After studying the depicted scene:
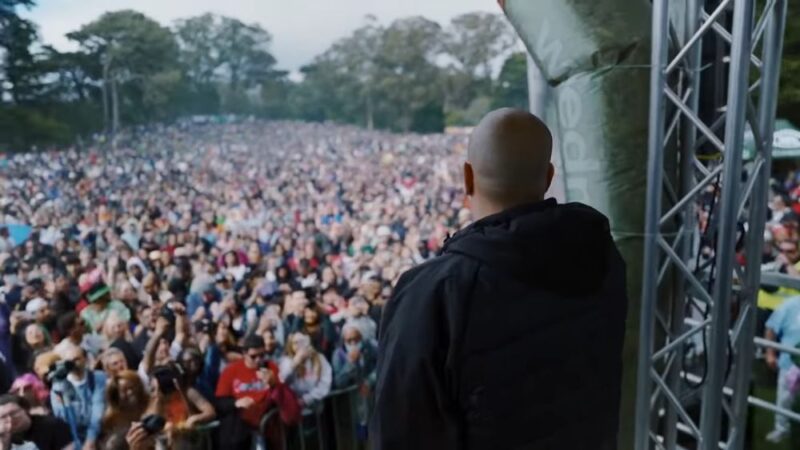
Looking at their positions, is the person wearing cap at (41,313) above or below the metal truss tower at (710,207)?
below

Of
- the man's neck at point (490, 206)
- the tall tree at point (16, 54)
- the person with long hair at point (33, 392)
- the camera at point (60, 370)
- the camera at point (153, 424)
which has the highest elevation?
the tall tree at point (16, 54)

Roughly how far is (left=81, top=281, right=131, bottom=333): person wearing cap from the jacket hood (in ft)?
11.1

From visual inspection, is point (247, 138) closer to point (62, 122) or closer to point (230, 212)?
point (230, 212)

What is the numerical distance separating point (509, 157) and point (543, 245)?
0.43 ft

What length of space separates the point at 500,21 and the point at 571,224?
559cm

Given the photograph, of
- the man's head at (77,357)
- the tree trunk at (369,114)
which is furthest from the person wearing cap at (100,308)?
the tree trunk at (369,114)

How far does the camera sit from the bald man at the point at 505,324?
83cm

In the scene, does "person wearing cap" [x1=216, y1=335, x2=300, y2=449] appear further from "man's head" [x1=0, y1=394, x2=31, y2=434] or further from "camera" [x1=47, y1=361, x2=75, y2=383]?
"man's head" [x1=0, y1=394, x2=31, y2=434]

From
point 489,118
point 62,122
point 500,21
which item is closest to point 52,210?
point 62,122

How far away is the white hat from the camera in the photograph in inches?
149

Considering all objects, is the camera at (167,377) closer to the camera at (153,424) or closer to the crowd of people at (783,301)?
the camera at (153,424)

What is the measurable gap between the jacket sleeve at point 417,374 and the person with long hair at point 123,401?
2.71m

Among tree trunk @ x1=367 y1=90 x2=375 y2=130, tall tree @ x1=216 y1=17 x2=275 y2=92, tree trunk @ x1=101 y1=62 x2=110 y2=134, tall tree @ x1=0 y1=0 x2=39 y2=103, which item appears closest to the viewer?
tall tree @ x1=0 y1=0 x2=39 y2=103

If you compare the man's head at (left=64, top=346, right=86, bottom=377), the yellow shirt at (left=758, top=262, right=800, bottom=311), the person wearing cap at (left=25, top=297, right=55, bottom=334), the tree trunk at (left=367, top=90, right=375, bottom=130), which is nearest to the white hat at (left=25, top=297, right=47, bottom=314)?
the person wearing cap at (left=25, top=297, right=55, bottom=334)
